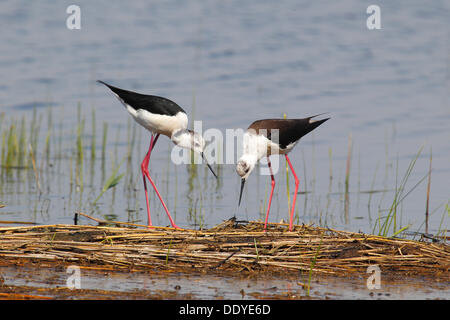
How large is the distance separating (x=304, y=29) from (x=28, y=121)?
Result: 26.6 ft

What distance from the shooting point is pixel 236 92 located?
13.8 m

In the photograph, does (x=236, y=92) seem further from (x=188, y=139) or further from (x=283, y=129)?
(x=283, y=129)

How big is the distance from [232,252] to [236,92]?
8.00 metres

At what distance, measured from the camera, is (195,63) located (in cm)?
1560

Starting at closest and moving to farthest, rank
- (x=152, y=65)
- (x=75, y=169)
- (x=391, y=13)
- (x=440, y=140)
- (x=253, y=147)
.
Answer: (x=253, y=147) < (x=75, y=169) < (x=440, y=140) < (x=152, y=65) < (x=391, y=13)

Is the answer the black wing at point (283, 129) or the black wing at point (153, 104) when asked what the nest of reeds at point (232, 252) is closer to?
the black wing at point (283, 129)

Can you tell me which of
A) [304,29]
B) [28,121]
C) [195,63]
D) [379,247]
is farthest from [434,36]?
[379,247]

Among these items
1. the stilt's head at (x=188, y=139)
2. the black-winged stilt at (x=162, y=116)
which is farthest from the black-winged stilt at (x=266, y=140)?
the stilt's head at (x=188, y=139)

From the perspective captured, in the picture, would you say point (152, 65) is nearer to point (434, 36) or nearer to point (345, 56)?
point (345, 56)

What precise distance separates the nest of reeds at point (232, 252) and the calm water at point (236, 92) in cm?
153

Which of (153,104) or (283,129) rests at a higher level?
(153,104)

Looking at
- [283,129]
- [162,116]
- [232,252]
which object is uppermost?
[162,116]

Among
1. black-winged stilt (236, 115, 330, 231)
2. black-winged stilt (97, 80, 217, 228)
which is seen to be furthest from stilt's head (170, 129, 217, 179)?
black-winged stilt (236, 115, 330, 231)

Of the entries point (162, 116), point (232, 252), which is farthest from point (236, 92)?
point (232, 252)
